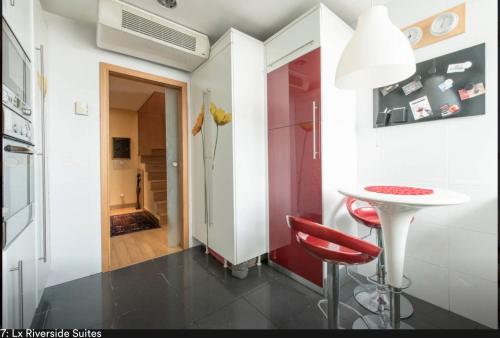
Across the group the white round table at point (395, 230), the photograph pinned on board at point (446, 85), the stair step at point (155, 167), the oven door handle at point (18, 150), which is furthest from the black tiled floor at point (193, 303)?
the stair step at point (155, 167)

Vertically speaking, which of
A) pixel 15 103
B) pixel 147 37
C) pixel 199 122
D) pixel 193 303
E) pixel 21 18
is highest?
pixel 147 37

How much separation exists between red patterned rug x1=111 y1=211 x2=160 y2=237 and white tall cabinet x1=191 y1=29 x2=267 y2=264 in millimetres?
1751

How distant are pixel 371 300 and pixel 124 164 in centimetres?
521

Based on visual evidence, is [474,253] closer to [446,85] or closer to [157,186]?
[446,85]

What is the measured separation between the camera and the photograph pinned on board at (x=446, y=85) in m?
1.43

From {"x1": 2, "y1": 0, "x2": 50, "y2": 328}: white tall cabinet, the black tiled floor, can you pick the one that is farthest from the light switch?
the black tiled floor

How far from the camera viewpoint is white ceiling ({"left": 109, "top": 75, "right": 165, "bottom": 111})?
3.26 m

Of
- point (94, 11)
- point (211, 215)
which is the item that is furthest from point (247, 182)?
point (94, 11)

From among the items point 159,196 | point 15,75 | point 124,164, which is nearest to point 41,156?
point 15,75

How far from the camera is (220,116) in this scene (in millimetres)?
2002

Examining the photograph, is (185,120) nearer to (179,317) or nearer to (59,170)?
(59,170)

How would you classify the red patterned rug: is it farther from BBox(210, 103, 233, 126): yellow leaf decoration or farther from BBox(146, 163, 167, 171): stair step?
BBox(210, 103, 233, 126): yellow leaf decoration

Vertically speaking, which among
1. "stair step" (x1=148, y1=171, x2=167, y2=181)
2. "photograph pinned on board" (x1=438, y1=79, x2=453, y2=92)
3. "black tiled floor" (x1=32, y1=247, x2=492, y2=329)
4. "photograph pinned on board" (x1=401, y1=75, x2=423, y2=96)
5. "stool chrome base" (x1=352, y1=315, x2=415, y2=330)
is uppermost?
"photograph pinned on board" (x1=401, y1=75, x2=423, y2=96)

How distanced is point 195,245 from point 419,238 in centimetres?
226
